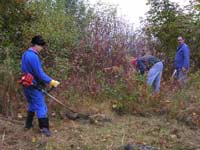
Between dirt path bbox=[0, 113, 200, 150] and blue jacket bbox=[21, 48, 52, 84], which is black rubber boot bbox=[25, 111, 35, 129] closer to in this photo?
dirt path bbox=[0, 113, 200, 150]

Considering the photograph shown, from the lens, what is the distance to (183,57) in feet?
39.7

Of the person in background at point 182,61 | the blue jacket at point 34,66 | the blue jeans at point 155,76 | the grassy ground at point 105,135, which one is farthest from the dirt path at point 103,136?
the person in background at point 182,61

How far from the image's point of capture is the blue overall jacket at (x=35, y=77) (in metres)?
7.35

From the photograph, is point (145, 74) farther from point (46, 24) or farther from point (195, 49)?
point (195, 49)

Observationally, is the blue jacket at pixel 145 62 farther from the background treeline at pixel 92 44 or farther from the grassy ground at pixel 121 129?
the grassy ground at pixel 121 129

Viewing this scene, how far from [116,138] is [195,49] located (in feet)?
27.5

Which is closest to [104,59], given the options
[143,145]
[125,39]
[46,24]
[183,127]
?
[125,39]

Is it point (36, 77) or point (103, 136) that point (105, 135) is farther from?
point (36, 77)

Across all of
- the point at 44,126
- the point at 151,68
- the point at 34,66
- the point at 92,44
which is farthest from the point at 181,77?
the point at 34,66

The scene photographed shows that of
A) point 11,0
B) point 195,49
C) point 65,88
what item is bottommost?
point 65,88

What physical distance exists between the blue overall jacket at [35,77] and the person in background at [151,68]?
3445 mm

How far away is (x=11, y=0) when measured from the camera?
429 inches

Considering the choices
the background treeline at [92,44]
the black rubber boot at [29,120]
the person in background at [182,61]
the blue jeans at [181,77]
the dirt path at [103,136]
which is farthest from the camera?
the person in background at [182,61]

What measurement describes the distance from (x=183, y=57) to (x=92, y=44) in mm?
2486
